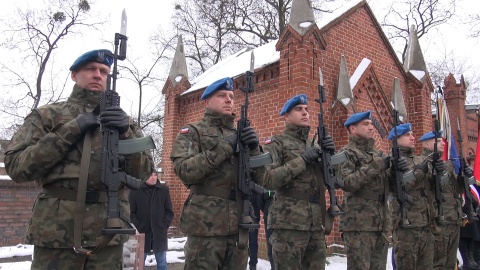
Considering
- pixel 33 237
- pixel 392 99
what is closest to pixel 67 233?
pixel 33 237

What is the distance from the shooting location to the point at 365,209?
5227 millimetres

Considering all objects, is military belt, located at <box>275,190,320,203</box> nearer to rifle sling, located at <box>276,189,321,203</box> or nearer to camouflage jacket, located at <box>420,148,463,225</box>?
rifle sling, located at <box>276,189,321,203</box>

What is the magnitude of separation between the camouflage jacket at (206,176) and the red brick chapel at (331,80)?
4588 millimetres

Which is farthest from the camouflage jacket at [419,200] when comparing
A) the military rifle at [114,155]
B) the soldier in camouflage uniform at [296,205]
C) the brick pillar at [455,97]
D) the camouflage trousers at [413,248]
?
the brick pillar at [455,97]

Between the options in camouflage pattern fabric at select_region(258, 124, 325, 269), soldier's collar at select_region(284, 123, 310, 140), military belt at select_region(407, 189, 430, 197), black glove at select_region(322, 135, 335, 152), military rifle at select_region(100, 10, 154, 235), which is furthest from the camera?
military belt at select_region(407, 189, 430, 197)

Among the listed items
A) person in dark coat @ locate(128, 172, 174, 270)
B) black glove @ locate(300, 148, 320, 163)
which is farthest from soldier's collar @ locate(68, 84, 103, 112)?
person in dark coat @ locate(128, 172, 174, 270)

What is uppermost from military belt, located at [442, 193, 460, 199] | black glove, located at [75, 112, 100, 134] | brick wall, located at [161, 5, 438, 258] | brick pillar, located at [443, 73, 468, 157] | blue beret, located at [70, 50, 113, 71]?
brick pillar, located at [443, 73, 468, 157]

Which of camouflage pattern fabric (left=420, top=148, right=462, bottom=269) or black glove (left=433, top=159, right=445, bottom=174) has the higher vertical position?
black glove (left=433, top=159, right=445, bottom=174)

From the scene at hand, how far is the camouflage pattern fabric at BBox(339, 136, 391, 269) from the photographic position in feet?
16.6

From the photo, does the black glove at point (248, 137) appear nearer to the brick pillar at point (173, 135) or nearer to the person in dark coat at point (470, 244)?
the person in dark coat at point (470, 244)

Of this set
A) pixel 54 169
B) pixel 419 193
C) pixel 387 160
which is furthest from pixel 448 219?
pixel 54 169

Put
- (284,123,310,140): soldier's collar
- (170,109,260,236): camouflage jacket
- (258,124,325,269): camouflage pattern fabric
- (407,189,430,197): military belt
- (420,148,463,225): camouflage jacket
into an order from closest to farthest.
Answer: (170,109,260,236): camouflage jacket < (258,124,325,269): camouflage pattern fabric < (284,123,310,140): soldier's collar < (407,189,430,197): military belt < (420,148,463,225): camouflage jacket

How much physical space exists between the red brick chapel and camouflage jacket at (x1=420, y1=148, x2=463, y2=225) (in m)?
1.94

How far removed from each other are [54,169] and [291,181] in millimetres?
2486
